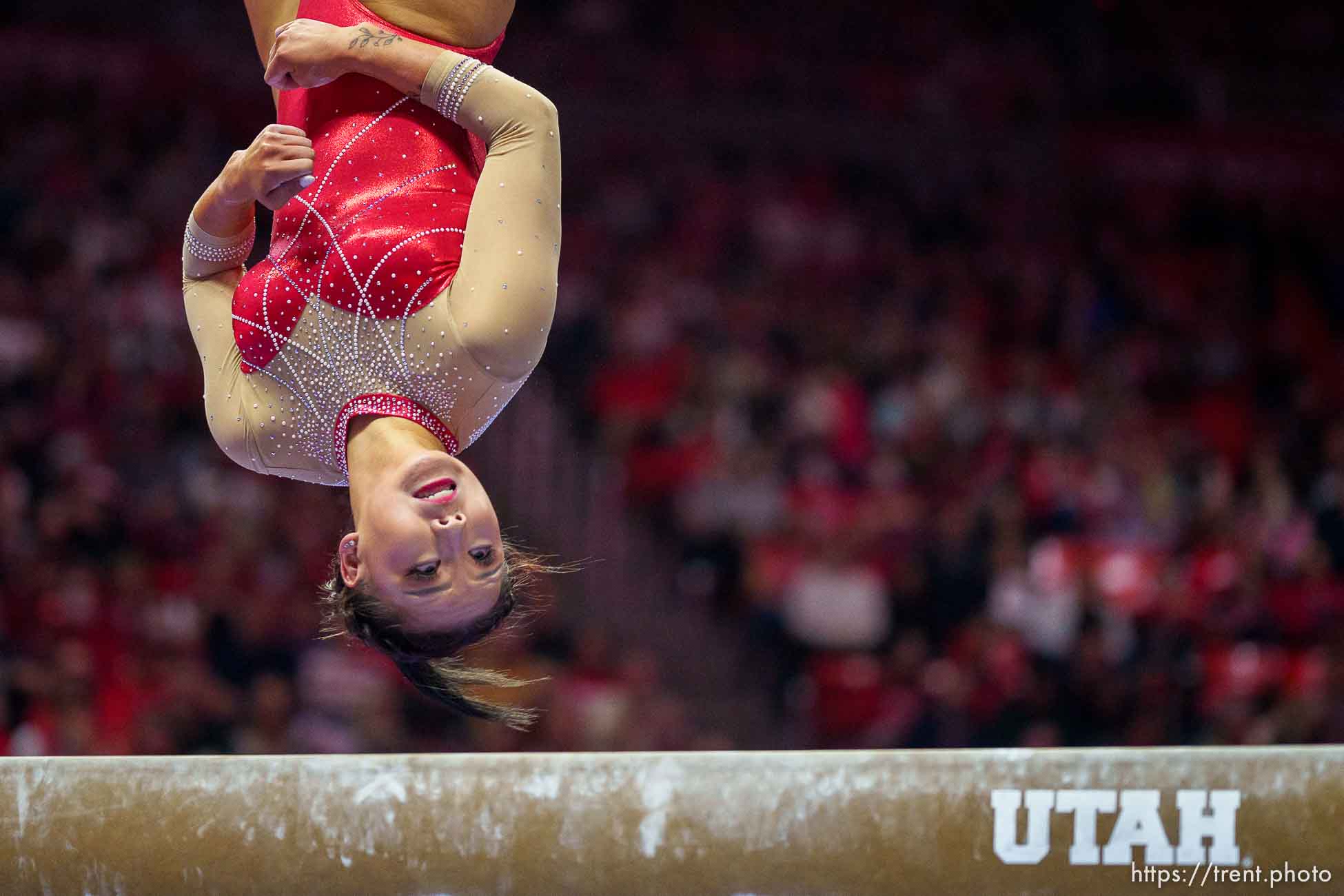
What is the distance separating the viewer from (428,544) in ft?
8.65

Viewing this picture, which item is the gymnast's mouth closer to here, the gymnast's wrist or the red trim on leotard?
the red trim on leotard

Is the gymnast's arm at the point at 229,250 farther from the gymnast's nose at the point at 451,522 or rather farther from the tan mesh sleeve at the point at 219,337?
the gymnast's nose at the point at 451,522

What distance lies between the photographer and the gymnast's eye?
8.75 ft

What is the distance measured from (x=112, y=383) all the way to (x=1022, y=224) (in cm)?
632

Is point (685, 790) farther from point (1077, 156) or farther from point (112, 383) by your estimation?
point (1077, 156)

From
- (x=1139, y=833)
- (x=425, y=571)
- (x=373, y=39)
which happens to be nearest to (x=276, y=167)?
(x=373, y=39)

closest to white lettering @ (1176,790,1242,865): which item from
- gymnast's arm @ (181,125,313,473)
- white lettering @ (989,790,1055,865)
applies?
white lettering @ (989,790,1055,865)

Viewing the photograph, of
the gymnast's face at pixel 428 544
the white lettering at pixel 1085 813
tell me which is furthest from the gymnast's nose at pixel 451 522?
the white lettering at pixel 1085 813

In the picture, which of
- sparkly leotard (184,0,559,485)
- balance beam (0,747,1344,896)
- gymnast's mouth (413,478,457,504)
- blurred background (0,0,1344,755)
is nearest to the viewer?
gymnast's mouth (413,478,457,504)

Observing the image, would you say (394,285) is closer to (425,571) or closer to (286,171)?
(286,171)

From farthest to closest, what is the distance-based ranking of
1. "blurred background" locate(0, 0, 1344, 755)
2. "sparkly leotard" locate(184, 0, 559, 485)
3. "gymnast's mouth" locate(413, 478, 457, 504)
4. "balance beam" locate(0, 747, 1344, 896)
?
1. "blurred background" locate(0, 0, 1344, 755)
2. "balance beam" locate(0, 747, 1344, 896)
3. "sparkly leotard" locate(184, 0, 559, 485)
4. "gymnast's mouth" locate(413, 478, 457, 504)

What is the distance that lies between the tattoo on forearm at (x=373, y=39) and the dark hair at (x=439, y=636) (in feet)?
3.30

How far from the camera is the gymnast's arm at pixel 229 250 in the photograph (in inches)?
111

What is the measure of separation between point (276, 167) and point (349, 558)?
77 cm
